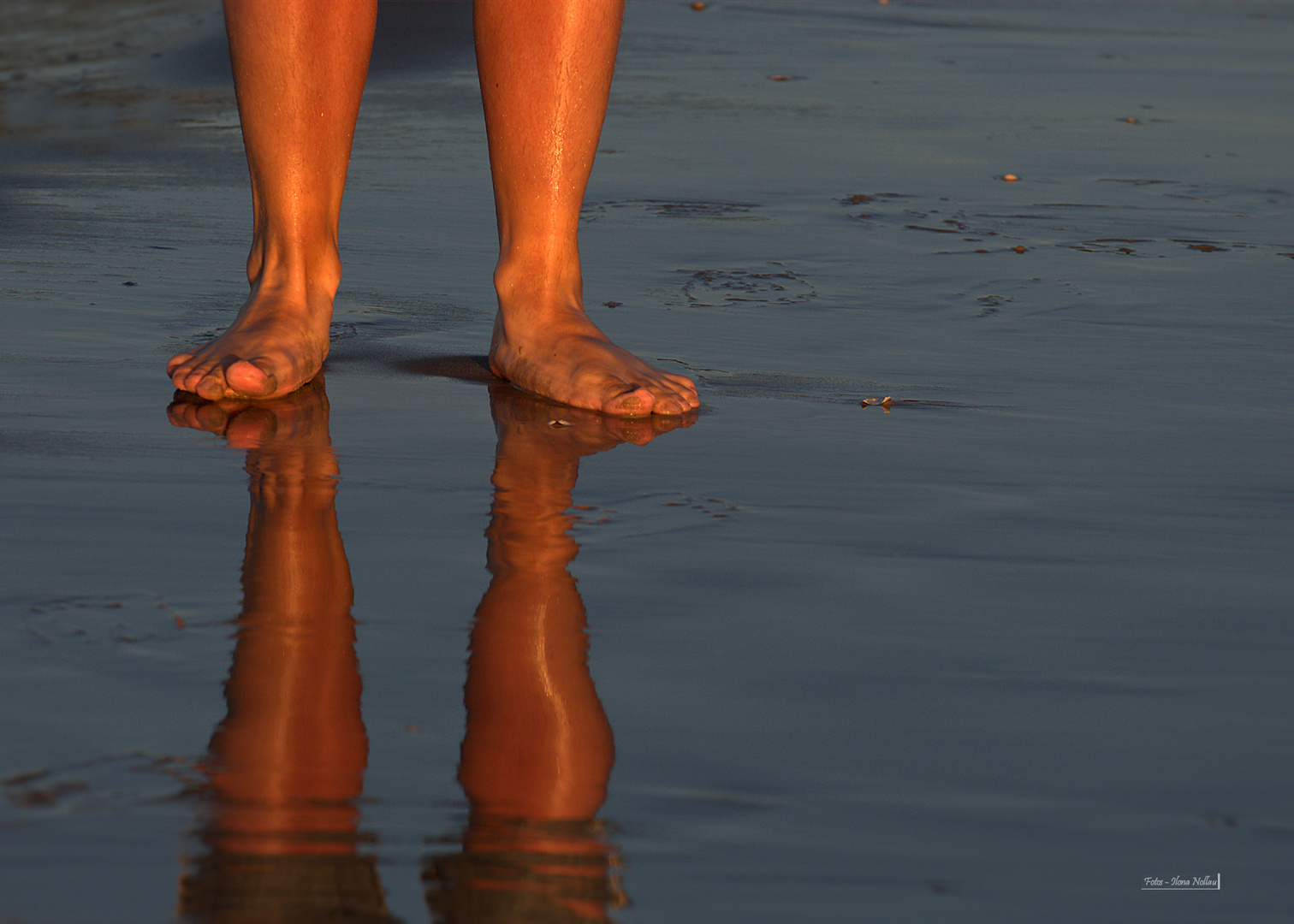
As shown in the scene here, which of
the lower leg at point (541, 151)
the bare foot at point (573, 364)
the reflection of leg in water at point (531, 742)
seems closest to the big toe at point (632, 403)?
the bare foot at point (573, 364)

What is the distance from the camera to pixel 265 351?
2.53 metres

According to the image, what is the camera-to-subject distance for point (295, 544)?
73.4 inches

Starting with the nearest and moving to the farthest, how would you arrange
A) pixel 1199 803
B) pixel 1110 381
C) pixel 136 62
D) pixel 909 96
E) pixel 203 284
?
pixel 1199 803 < pixel 1110 381 < pixel 203 284 < pixel 909 96 < pixel 136 62

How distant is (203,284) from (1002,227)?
1.73 meters

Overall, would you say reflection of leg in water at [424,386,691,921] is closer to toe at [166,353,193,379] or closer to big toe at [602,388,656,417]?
big toe at [602,388,656,417]

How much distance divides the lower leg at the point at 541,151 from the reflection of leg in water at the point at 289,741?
2.13 feet

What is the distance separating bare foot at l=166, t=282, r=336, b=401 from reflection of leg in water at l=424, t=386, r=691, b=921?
1.74 ft

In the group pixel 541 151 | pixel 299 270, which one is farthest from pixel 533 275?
pixel 299 270

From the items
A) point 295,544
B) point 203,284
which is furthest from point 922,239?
point 295,544

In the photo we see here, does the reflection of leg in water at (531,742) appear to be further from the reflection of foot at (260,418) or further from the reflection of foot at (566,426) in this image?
the reflection of foot at (260,418)

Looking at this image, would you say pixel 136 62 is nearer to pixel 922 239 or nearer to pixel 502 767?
pixel 922 239

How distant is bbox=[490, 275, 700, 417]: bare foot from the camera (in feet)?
8.09

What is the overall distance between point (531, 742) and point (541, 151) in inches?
58.3

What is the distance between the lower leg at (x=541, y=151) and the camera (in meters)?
2.68
